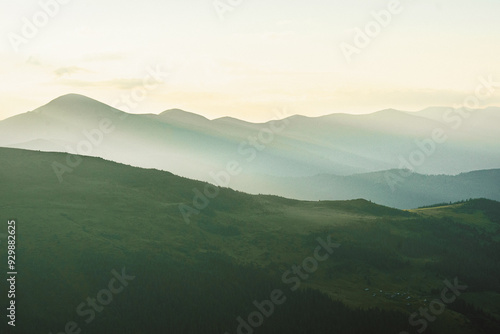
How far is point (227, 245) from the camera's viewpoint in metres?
53.0

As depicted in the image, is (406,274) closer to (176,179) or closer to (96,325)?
(96,325)

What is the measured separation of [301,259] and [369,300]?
11.1 meters

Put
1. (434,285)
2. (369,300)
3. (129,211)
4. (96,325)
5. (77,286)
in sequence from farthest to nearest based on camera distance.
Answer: (129,211), (434,285), (369,300), (77,286), (96,325)

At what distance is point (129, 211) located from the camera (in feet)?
185

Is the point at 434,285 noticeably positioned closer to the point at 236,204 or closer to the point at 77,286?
the point at 236,204

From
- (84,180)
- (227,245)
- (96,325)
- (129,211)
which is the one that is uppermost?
(84,180)

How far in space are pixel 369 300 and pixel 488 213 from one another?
49.4 metres

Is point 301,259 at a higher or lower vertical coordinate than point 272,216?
lower

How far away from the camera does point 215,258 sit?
1880 inches

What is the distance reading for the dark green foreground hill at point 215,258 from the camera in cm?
3512

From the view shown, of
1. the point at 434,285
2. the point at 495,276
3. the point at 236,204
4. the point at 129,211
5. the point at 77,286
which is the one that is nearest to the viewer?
the point at 77,286

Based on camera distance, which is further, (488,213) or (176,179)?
(488,213)

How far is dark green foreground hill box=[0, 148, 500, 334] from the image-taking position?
35.1 m

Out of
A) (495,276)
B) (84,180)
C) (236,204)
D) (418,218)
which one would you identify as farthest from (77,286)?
(418,218)
